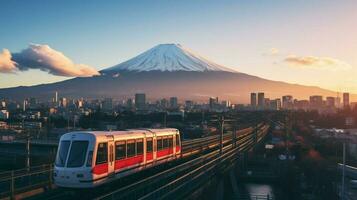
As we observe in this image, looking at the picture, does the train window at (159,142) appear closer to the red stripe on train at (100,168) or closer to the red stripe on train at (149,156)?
the red stripe on train at (149,156)

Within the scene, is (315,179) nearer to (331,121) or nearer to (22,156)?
(22,156)

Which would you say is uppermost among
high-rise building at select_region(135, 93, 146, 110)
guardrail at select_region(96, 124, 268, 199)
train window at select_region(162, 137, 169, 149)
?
high-rise building at select_region(135, 93, 146, 110)

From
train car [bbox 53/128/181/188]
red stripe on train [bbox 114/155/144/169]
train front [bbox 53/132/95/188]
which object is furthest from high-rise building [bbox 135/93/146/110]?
train front [bbox 53/132/95/188]

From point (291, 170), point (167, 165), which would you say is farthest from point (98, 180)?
point (291, 170)

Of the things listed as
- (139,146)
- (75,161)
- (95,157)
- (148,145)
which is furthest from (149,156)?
(75,161)

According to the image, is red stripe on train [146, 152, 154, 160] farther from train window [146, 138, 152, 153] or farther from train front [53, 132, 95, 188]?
train front [53, 132, 95, 188]
